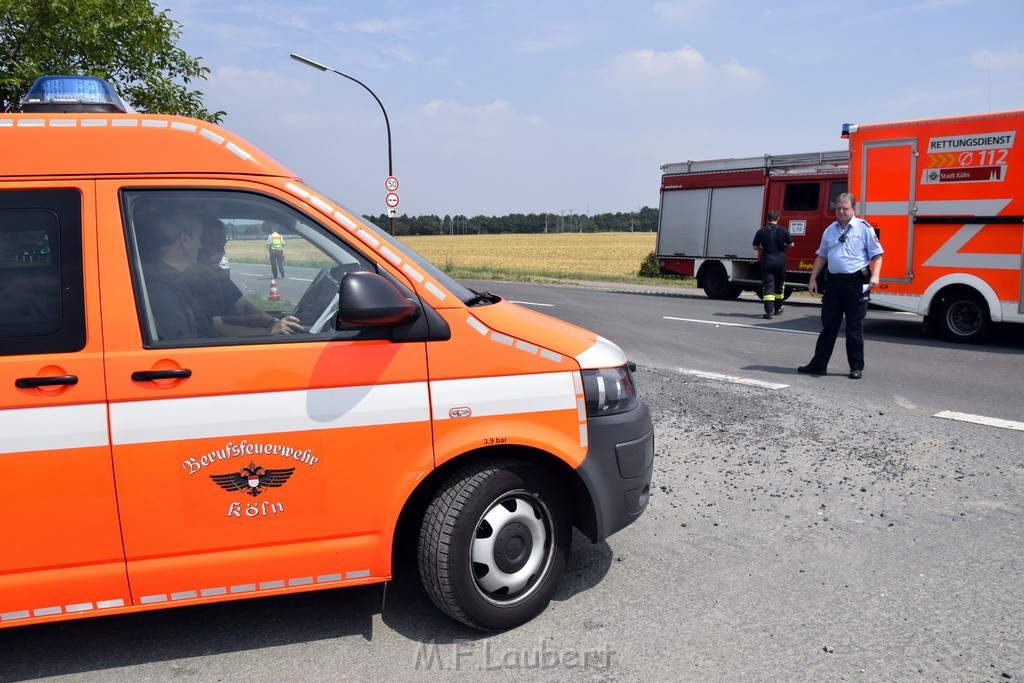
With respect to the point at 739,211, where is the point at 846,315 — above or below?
below

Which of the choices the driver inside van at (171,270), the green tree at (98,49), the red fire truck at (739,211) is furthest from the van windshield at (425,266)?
the red fire truck at (739,211)

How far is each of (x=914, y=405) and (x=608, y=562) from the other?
449 centimetres

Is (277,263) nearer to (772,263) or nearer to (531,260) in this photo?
(772,263)

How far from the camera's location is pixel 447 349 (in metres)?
3.14

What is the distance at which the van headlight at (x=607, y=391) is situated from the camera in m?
3.34

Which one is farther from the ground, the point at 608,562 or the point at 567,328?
the point at 567,328

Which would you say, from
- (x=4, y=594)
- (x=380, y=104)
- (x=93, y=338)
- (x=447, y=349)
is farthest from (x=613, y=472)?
(x=380, y=104)

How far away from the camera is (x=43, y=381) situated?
2764 mm

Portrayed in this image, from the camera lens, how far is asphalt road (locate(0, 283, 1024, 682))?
3.08 m

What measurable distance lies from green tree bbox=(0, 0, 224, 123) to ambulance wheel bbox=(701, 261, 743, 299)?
1265 cm

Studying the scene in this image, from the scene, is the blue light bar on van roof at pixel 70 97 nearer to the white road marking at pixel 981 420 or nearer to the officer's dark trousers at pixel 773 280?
the white road marking at pixel 981 420

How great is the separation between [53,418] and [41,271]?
0.53 m

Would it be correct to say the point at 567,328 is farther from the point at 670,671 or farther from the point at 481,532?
the point at 670,671

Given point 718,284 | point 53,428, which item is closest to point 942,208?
point 718,284
